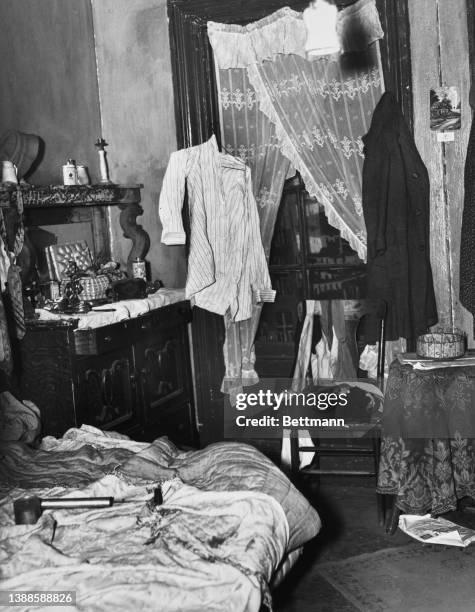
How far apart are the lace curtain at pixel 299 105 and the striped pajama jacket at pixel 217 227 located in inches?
4.9

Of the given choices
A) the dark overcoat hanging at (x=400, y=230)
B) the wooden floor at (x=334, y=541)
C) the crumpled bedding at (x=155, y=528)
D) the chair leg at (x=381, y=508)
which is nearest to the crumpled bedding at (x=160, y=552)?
the crumpled bedding at (x=155, y=528)

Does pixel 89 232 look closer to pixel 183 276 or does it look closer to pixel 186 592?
pixel 183 276

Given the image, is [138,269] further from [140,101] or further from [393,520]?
[393,520]

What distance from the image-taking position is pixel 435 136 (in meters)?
4.25

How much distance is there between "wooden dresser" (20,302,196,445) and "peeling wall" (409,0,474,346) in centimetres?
155

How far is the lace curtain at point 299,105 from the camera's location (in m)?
4.36

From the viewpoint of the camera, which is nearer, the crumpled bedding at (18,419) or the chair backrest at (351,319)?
the crumpled bedding at (18,419)

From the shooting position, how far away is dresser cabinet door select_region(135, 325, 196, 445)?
14.6 ft

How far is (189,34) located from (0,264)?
75.0 inches

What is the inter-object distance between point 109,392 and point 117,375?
0.12 meters

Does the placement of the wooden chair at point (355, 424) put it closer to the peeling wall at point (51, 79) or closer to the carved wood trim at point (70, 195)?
the carved wood trim at point (70, 195)

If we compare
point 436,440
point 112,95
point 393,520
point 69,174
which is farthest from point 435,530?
point 112,95

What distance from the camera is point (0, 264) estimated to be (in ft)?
12.3

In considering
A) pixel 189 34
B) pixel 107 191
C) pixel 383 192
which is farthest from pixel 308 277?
pixel 189 34
